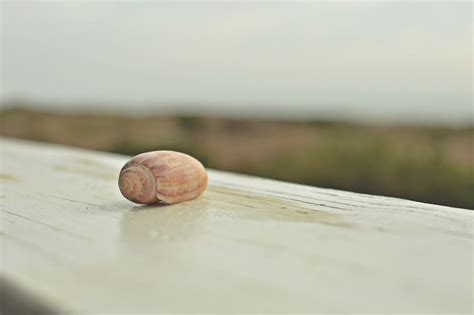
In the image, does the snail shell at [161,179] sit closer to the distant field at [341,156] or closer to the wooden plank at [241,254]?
the wooden plank at [241,254]

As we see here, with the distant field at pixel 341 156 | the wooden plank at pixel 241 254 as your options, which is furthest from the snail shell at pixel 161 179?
the distant field at pixel 341 156

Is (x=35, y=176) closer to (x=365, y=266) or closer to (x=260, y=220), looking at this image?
(x=260, y=220)

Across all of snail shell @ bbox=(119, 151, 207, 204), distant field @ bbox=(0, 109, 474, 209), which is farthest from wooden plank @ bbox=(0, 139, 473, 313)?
distant field @ bbox=(0, 109, 474, 209)

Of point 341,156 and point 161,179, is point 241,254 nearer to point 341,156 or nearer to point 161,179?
point 161,179

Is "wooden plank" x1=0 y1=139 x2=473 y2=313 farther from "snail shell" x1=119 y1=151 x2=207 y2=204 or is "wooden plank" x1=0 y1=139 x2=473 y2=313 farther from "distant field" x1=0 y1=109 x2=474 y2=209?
"distant field" x1=0 y1=109 x2=474 y2=209

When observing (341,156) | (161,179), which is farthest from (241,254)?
(341,156)

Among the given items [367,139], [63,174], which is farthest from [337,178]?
[63,174]
